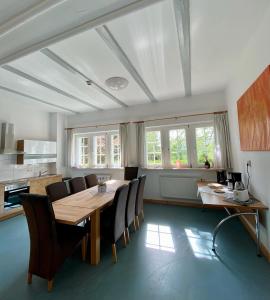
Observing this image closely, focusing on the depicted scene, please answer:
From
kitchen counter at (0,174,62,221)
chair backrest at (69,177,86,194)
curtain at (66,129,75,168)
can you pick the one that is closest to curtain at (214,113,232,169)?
chair backrest at (69,177,86,194)

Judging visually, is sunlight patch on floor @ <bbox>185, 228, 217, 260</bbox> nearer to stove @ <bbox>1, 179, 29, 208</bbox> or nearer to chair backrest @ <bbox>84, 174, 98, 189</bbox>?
chair backrest @ <bbox>84, 174, 98, 189</bbox>

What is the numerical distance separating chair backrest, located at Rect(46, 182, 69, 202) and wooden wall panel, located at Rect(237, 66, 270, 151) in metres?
2.87

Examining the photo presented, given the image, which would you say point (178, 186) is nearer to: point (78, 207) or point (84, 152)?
point (78, 207)

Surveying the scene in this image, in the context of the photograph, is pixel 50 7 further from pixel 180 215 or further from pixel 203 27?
pixel 180 215

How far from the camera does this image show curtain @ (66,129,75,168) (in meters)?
5.21

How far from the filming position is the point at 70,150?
5.21 metres

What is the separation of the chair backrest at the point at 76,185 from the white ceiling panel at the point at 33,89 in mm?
2046

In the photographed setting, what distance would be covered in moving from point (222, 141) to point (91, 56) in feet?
10.5

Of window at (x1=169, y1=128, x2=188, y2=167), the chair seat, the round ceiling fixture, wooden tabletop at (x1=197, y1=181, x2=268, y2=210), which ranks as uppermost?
the round ceiling fixture

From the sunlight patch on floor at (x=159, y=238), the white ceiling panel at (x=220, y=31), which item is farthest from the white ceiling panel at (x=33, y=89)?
the sunlight patch on floor at (x=159, y=238)

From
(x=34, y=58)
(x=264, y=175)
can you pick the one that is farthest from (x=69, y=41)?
(x=264, y=175)

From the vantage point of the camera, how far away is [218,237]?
8.16 feet

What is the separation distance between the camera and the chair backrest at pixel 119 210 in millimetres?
1920

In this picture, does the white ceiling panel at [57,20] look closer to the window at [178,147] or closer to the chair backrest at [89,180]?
the chair backrest at [89,180]
